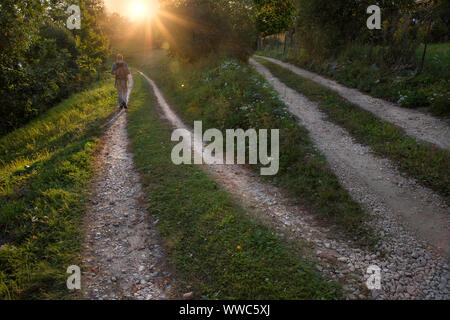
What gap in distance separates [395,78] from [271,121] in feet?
26.9

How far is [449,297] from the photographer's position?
3.96 meters

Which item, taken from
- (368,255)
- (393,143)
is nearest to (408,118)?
(393,143)

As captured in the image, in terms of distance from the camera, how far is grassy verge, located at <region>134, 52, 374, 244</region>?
6.21 m

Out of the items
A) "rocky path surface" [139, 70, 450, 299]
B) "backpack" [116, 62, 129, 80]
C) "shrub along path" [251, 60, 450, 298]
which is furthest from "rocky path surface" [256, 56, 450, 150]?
"backpack" [116, 62, 129, 80]

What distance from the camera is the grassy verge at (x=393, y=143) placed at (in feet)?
21.8

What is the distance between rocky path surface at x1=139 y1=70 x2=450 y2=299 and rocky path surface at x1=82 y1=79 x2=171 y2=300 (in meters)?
2.50

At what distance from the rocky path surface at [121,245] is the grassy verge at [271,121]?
3.92m

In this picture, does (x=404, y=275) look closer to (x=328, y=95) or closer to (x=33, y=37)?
(x=328, y=95)

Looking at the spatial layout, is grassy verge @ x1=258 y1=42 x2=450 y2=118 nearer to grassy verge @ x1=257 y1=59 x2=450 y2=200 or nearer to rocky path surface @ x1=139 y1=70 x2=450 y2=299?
grassy verge @ x1=257 y1=59 x2=450 y2=200

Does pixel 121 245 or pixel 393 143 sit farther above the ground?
pixel 393 143

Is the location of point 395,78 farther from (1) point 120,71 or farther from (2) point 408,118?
(1) point 120,71

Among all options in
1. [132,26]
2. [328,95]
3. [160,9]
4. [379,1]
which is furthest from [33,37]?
[132,26]

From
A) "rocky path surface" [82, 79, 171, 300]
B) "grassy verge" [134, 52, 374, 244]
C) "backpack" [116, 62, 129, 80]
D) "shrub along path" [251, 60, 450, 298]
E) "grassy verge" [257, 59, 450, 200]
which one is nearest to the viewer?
"shrub along path" [251, 60, 450, 298]

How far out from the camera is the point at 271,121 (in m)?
10.4
